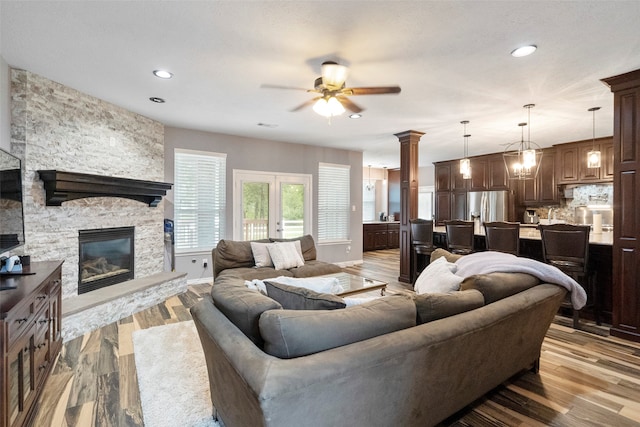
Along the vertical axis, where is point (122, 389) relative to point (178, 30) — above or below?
below

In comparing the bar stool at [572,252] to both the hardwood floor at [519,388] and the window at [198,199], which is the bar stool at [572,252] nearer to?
the hardwood floor at [519,388]

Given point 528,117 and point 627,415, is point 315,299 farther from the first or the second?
point 528,117

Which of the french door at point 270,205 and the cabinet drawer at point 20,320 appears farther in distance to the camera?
the french door at point 270,205

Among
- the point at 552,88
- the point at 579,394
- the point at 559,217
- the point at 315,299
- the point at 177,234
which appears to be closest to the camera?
the point at 315,299

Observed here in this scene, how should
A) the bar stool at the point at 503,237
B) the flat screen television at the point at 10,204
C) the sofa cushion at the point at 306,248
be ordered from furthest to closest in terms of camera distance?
the sofa cushion at the point at 306,248, the bar stool at the point at 503,237, the flat screen television at the point at 10,204

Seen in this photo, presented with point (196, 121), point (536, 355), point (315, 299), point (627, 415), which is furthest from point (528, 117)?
point (196, 121)

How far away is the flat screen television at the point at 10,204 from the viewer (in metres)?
2.20

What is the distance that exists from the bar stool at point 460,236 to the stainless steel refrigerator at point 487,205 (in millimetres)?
2844

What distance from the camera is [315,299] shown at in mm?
1643

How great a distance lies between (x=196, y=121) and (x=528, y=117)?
4839 mm

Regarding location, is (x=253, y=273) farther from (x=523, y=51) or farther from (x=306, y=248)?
(x=523, y=51)

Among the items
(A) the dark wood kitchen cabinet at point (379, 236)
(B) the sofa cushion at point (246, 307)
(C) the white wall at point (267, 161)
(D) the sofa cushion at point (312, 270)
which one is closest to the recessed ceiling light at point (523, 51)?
(B) the sofa cushion at point (246, 307)

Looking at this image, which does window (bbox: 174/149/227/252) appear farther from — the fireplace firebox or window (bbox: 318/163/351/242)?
window (bbox: 318/163/351/242)

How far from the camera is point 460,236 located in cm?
453
